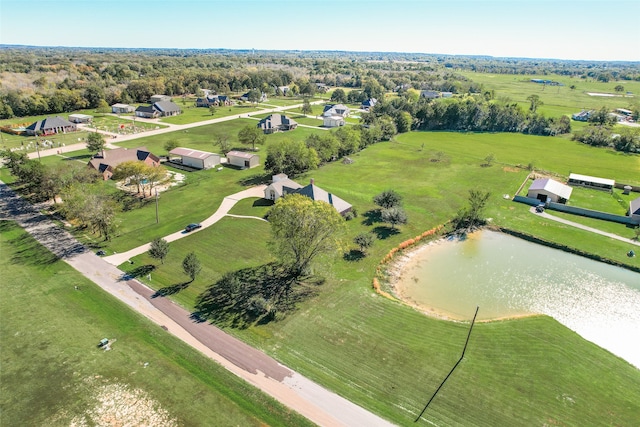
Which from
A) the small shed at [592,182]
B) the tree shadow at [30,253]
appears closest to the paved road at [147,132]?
the tree shadow at [30,253]

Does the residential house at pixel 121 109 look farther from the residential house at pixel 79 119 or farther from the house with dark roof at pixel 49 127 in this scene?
the house with dark roof at pixel 49 127

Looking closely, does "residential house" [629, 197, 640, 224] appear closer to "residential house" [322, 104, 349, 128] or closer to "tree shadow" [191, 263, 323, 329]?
"tree shadow" [191, 263, 323, 329]

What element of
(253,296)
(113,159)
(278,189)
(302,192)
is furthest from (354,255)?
(113,159)

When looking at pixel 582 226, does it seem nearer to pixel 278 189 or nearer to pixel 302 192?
pixel 302 192

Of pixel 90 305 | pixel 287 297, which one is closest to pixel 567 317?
pixel 287 297

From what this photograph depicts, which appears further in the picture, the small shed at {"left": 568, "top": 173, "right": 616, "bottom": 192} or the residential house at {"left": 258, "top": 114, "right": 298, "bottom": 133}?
the residential house at {"left": 258, "top": 114, "right": 298, "bottom": 133}

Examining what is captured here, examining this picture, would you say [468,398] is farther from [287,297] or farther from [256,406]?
[287,297]

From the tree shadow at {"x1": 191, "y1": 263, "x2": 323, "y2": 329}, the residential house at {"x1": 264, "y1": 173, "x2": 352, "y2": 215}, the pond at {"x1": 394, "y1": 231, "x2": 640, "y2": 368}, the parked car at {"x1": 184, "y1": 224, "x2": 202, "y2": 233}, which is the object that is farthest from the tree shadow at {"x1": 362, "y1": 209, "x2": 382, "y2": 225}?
the parked car at {"x1": 184, "y1": 224, "x2": 202, "y2": 233}
